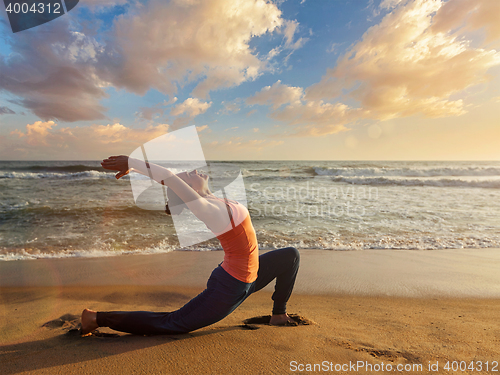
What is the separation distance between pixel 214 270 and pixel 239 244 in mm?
294

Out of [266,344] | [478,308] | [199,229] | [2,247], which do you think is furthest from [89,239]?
[478,308]

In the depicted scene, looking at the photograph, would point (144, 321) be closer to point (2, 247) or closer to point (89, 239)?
point (89, 239)

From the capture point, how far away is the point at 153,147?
224 cm

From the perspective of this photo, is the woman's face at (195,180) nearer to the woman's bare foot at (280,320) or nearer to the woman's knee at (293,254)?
the woman's knee at (293,254)

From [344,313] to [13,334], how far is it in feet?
10.1

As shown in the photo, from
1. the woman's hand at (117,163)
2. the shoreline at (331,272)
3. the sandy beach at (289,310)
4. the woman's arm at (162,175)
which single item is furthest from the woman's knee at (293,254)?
the woman's hand at (117,163)

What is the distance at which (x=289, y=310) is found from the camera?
2809 mm

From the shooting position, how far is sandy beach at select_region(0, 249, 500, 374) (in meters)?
1.63

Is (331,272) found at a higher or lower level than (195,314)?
lower

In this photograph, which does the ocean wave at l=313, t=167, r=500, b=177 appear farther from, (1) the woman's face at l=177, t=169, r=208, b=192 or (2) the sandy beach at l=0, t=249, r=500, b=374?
(1) the woman's face at l=177, t=169, r=208, b=192

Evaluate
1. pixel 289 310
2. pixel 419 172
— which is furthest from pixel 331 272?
pixel 419 172

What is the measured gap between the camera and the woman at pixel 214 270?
1.60 metres

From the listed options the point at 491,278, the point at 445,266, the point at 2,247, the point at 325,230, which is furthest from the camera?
the point at 325,230

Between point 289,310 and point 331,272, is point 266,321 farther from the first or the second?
point 331,272
